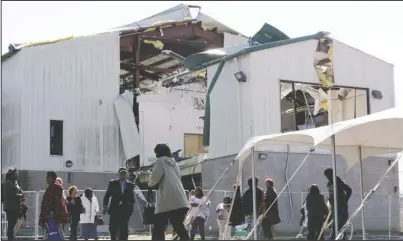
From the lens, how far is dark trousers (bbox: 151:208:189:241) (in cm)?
990

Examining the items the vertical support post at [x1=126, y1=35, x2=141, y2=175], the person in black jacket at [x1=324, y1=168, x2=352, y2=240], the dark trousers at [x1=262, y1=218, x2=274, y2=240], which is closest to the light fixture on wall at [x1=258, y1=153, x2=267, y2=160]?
the dark trousers at [x1=262, y1=218, x2=274, y2=240]

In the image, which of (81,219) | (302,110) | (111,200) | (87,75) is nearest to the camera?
(111,200)

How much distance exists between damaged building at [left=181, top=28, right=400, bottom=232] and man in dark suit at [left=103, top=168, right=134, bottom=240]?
7.62 meters

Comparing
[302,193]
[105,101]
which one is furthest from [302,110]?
[105,101]

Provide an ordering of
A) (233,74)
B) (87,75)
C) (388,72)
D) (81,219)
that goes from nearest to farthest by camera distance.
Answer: (81,219)
(233,74)
(388,72)
(87,75)

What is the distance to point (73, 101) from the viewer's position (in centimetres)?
2625

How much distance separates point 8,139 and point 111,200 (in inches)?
568

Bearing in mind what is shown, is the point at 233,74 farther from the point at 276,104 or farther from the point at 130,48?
the point at 130,48

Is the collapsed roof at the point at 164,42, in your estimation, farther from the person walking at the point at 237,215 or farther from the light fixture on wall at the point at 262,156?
the person walking at the point at 237,215

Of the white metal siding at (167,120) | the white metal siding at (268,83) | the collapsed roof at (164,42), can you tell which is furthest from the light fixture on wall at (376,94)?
the white metal siding at (167,120)

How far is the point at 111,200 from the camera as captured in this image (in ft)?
41.0

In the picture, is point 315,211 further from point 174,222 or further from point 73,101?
point 73,101

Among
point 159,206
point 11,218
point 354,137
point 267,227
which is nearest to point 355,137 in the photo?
point 354,137

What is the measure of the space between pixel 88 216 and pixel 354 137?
21.1ft
